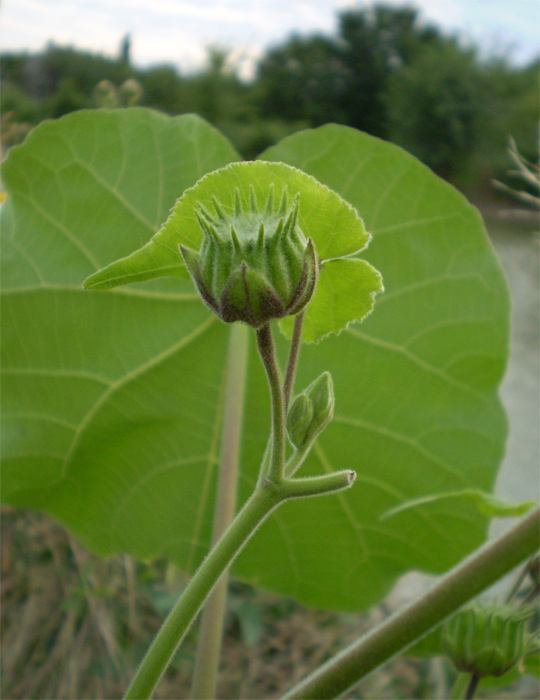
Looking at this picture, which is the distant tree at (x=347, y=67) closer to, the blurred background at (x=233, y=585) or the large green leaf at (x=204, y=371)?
the blurred background at (x=233, y=585)

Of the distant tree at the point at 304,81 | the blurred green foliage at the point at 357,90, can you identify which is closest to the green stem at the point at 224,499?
the blurred green foliage at the point at 357,90

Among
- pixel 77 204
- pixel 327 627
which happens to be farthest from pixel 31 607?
pixel 77 204

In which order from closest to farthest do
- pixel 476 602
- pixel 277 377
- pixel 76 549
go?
pixel 277 377, pixel 476 602, pixel 76 549

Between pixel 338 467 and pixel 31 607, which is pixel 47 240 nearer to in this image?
pixel 338 467

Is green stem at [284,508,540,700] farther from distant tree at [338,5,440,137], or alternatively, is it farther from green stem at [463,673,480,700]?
distant tree at [338,5,440,137]

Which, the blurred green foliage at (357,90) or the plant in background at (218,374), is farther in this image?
the blurred green foliage at (357,90)

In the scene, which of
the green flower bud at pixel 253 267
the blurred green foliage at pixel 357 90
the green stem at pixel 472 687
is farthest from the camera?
the blurred green foliage at pixel 357 90
